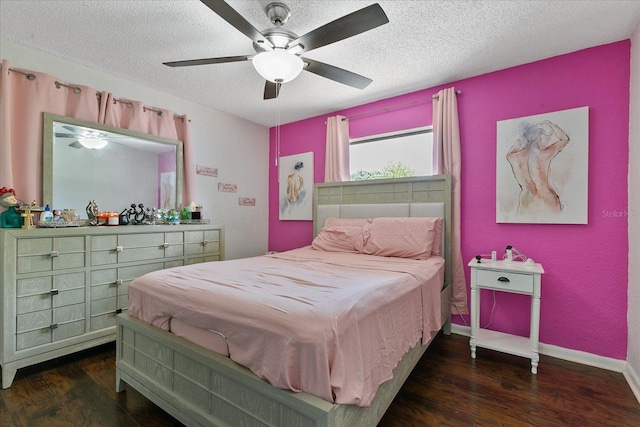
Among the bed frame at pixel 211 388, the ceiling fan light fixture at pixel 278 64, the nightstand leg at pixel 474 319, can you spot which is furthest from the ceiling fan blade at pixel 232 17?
the nightstand leg at pixel 474 319

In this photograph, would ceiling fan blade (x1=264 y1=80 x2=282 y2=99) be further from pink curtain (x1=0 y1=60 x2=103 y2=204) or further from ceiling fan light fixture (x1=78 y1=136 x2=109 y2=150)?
pink curtain (x1=0 y1=60 x2=103 y2=204)

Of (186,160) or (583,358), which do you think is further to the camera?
(186,160)

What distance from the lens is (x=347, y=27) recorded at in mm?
1536

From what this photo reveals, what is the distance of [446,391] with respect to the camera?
74.9 inches

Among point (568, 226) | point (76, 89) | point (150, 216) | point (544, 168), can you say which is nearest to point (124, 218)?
point (150, 216)

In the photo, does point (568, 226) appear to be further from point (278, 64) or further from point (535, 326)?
point (278, 64)

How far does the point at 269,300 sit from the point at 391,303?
668 millimetres

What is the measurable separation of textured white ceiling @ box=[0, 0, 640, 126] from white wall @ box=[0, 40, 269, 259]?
152 millimetres

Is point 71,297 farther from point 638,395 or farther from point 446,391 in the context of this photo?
point 638,395

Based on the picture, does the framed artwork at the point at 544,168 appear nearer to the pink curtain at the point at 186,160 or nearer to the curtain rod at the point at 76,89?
the pink curtain at the point at 186,160

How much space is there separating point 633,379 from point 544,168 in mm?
1628

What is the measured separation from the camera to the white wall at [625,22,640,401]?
1.97 metres

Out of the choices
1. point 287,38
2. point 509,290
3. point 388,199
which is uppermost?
point 287,38

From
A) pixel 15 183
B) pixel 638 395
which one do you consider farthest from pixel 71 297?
pixel 638 395
